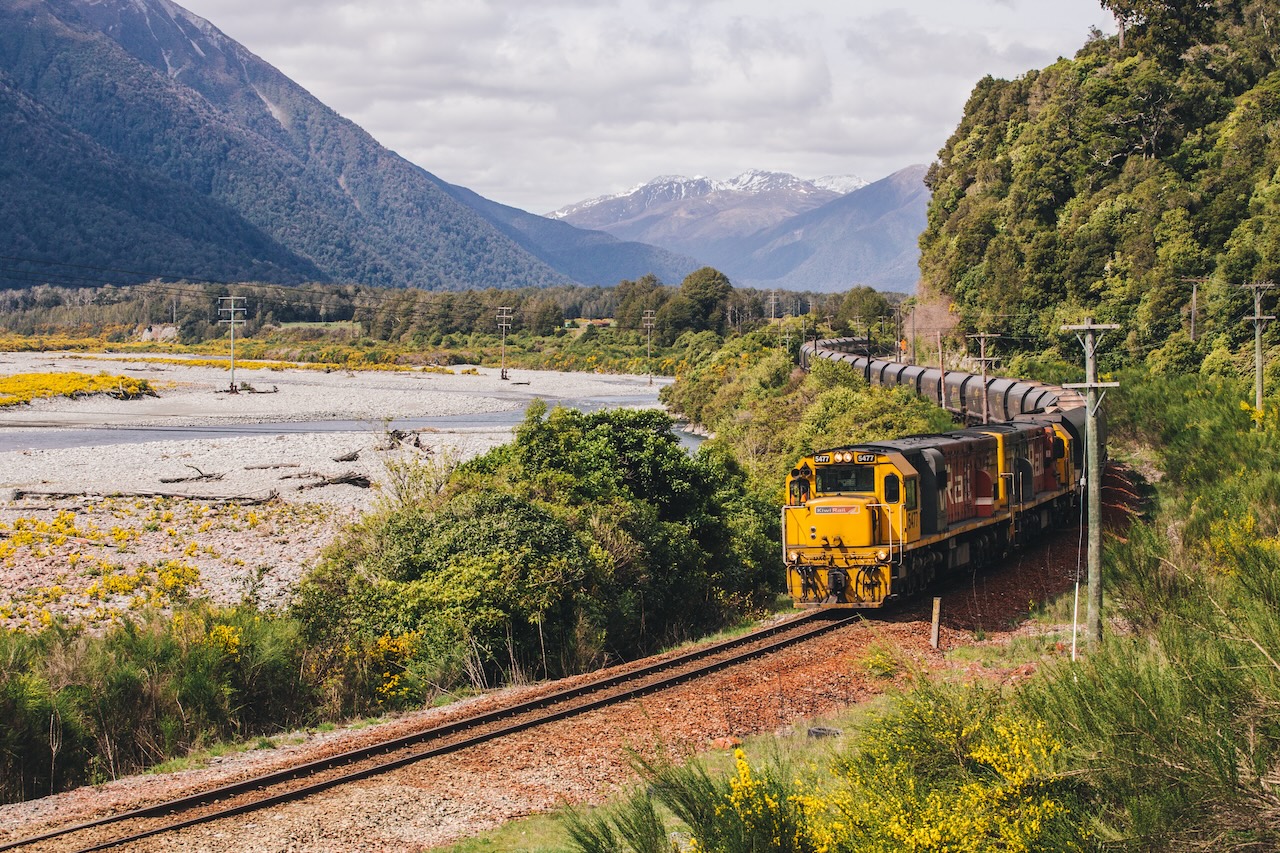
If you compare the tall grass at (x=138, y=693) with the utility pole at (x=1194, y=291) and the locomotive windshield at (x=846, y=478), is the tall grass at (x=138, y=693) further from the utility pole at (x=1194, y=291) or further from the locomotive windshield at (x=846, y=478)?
the utility pole at (x=1194, y=291)

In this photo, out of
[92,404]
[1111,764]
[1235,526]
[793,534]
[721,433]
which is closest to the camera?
[1111,764]

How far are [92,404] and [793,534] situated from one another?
79783 mm

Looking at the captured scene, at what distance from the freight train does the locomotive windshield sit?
0.02m

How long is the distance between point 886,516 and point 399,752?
34.9ft

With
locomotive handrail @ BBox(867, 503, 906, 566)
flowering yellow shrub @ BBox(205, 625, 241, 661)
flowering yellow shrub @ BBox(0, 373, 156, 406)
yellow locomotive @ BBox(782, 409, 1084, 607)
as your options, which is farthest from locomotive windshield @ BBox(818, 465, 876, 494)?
flowering yellow shrub @ BBox(0, 373, 156, 406)

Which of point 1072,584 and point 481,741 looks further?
point 1072,584

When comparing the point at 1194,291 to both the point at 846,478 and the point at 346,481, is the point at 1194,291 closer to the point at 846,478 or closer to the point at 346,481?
the point at 846,478

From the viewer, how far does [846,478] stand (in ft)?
72.8

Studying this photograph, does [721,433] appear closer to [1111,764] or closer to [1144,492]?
[1144,492]

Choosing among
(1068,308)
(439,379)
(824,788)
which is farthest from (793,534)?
(439,379)

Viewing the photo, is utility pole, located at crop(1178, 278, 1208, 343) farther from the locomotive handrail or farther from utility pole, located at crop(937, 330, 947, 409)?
the locomotive handrail

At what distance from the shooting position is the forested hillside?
58906mm

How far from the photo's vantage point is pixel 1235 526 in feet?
63.5

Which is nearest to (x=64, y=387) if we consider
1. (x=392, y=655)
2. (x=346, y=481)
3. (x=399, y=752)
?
(x=346, y=481)
